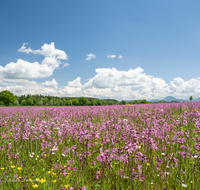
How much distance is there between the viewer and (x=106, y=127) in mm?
4348

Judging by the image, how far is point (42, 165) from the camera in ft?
14.3

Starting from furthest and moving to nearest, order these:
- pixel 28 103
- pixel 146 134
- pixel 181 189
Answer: pixel 28 103 < pixel 146 134 < pixel 181 189

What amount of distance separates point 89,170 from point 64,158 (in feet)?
3.54

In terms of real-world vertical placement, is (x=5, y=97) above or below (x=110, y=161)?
above

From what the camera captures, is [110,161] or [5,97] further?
[5,97]

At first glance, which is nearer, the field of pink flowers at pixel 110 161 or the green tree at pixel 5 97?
the field of pink flowers at pixel 110 161

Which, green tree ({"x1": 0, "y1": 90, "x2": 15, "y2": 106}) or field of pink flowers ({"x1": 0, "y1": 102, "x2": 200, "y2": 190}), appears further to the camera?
green tree ({"x1": 0, "y1": 90, "x2": 15, "y2": 106})

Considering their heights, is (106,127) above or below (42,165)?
above

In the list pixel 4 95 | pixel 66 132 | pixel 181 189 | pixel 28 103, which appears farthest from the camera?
pixel 28 103

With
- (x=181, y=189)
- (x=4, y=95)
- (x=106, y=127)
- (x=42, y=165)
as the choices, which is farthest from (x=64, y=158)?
(x=4, y=95)

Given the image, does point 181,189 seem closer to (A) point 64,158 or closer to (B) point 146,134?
(B) point 146,134

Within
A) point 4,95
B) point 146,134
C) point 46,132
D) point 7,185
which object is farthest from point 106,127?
point 4,95

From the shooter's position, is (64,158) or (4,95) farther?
(4,95)

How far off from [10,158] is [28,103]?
9628 cm
